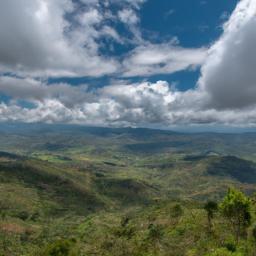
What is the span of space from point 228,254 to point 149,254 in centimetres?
6294

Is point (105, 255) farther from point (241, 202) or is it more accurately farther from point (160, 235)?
point (241, 202)

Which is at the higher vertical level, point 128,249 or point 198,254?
point 198,254

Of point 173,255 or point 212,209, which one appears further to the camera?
point 212,209

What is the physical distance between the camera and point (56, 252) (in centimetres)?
15675

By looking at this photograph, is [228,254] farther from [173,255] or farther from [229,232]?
[229,232]

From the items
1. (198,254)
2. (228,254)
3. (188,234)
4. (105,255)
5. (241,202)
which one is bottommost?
(105,255)

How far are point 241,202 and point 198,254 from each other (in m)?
24.3

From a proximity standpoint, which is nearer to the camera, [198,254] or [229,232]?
[198,254]

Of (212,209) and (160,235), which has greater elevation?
(212,209)

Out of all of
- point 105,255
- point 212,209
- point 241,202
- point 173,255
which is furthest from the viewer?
point 105,255

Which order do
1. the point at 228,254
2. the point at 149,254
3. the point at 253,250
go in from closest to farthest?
the point at 228,254, the point at 253,250, the point at 149,254

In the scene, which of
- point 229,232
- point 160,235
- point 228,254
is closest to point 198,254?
point 228,254

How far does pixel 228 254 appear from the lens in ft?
323

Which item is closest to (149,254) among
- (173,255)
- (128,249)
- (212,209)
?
(173,255)
